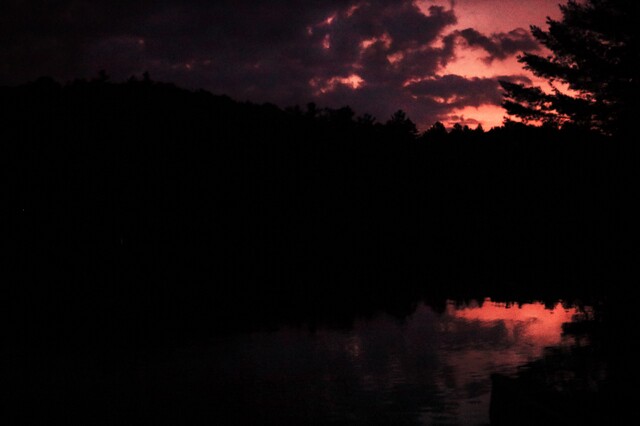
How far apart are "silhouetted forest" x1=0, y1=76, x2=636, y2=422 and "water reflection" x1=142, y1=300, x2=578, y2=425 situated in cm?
338

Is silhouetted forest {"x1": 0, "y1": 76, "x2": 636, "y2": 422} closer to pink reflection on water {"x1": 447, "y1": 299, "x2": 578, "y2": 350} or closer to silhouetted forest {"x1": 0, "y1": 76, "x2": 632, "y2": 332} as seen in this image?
silhouetted forest {"x1": 0, "y1": 76, "x2": 632, "y2": 332}

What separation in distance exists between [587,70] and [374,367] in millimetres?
15085

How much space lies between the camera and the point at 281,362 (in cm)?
2689


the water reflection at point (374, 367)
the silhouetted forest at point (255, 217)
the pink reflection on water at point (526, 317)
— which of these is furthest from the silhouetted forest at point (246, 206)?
the water reflection at point (374, 367)

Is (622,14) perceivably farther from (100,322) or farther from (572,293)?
(100,322)

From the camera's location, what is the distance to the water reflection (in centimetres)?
1925

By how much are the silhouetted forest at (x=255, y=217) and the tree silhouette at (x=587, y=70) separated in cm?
104

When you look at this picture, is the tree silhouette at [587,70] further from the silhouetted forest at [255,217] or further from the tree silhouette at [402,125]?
the tree silhouette at [402,125]

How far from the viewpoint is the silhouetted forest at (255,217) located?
32188 mm

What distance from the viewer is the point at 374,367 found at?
83.4ft

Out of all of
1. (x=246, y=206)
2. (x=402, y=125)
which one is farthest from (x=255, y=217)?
(x=402, y=125)

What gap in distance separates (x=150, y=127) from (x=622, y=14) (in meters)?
57.9

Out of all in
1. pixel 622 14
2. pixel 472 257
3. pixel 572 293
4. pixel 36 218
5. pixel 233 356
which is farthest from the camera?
pixel 472 257

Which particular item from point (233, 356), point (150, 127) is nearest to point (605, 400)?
point (233, 356)
